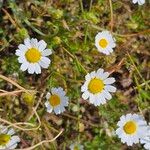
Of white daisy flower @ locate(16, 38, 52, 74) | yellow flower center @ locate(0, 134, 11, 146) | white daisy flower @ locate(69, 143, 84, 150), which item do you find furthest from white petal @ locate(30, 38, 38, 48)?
white daisy flower @ locate(69, 143, 84, 150)

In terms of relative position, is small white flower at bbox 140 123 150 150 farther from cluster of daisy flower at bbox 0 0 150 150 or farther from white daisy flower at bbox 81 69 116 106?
white daisy flower at bbox 81 69 116 106

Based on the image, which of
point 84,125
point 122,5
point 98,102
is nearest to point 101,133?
point 84,125

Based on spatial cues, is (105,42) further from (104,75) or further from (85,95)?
(85,95)

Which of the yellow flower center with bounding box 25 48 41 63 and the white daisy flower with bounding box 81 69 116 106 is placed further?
the white daisy flower with bounding box 81 69 116 106

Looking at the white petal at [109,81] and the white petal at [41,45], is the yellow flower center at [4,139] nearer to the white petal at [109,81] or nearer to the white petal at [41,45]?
the white petal at [41,45]

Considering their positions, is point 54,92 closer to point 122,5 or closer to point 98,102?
point 98,102

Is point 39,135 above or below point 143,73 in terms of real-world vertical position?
below

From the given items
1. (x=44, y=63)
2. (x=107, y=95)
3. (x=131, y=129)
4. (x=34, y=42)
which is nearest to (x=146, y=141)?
(x=131, y=129)

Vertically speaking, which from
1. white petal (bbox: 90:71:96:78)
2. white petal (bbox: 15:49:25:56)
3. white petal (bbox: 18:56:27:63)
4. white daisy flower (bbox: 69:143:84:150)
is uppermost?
white petal (bbox: 90:71:96:78)
